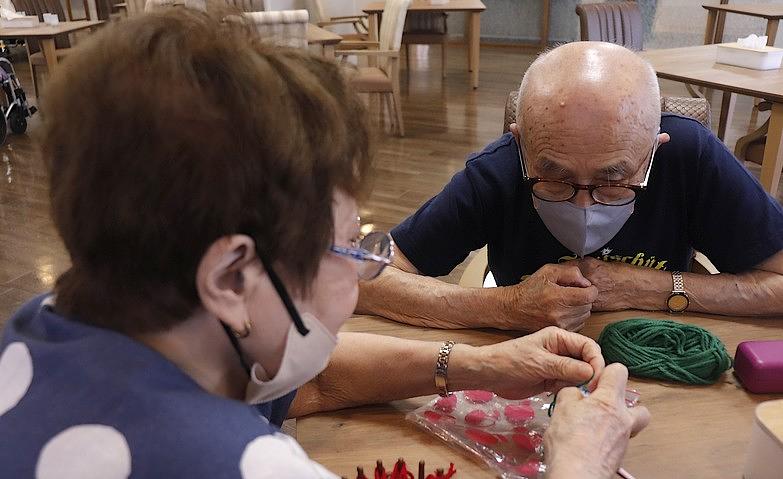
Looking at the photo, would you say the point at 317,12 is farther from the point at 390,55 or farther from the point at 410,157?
the point at 410,157

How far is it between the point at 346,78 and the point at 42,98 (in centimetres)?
29

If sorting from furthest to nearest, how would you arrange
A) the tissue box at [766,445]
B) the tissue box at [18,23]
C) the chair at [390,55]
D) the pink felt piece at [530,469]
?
the tissue box at [18,23] → the chair at [390,55] → the pink felt piece at [530,469] → the tissue box at [766,445]

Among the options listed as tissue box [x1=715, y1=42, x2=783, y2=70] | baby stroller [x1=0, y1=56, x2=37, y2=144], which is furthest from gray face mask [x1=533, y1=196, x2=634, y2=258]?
baby stroller [x1=0, y1=56, x2=37, y2=144]

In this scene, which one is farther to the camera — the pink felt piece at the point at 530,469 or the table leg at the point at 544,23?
the table leg at the point at 544,23

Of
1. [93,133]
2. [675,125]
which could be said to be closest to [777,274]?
[675,125]

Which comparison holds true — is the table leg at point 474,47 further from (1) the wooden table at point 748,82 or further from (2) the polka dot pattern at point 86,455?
(2) the polka dot pattern at point 86,455

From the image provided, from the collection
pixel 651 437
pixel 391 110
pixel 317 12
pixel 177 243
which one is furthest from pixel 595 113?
pixel 317 12

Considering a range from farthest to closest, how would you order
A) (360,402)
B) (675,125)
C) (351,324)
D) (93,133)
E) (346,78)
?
(675,125) → (351,324) → (360,402) → (346,78) → (93,133)

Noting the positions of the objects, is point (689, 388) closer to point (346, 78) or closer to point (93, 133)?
point (346, 78)

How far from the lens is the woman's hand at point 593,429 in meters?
0.86

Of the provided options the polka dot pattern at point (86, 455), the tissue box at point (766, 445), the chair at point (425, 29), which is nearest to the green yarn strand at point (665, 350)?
the tissue box at point (766, 445)

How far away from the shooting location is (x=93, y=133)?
580 millimetres

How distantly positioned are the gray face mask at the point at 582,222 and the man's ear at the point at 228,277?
0.85 meters

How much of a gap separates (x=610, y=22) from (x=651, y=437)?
14.2ft
